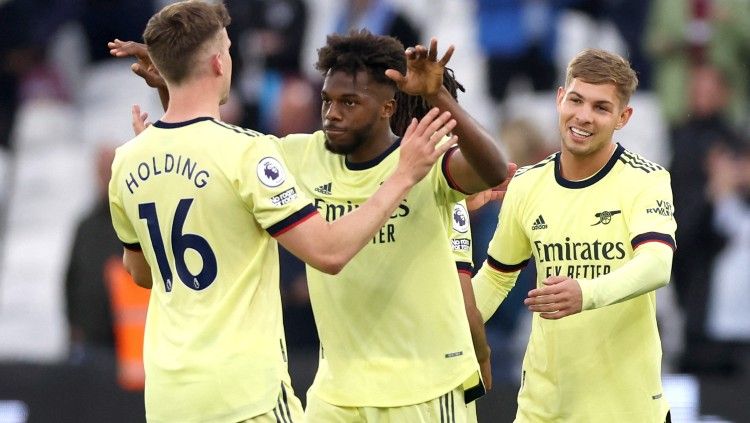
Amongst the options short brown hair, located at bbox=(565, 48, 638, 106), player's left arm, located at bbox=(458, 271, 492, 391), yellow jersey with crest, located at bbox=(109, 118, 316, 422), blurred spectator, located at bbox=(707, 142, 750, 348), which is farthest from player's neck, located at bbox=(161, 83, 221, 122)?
blurred spectator, located at bbox=(707, 142, 750, 348)

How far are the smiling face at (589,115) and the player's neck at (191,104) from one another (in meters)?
1.47

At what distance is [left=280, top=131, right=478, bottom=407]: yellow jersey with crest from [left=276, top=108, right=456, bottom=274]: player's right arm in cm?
43

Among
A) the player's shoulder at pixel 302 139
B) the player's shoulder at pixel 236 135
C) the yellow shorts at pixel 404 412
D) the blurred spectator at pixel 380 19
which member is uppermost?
the blurred spectator at pixel 380 19

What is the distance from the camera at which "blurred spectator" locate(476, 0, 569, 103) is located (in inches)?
442

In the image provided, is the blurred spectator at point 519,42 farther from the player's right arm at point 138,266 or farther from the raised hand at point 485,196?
the player's right arm at point 138,266

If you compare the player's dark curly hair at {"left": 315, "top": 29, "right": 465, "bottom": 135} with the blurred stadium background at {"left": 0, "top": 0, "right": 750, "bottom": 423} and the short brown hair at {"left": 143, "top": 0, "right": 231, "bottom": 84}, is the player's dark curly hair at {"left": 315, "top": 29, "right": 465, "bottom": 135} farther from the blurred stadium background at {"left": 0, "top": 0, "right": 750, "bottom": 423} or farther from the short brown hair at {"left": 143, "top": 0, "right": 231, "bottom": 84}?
the blurred stadium background at {"left": 0, "top": 0, "right": 750, "bottom": 423}

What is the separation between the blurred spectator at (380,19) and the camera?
36.6ft

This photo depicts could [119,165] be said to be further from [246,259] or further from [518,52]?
[518,52]

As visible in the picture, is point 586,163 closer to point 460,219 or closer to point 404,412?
point 460,219

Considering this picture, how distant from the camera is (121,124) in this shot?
41.0 feet

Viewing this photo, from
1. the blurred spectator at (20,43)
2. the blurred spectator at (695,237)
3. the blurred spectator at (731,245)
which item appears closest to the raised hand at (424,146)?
the blurred spectator at (695,237)

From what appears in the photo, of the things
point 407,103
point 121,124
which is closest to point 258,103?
point 121,124

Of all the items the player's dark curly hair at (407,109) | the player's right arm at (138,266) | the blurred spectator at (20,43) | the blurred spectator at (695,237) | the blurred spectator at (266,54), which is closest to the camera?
the player's right arm at (138,266)

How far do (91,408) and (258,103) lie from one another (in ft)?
10.8
